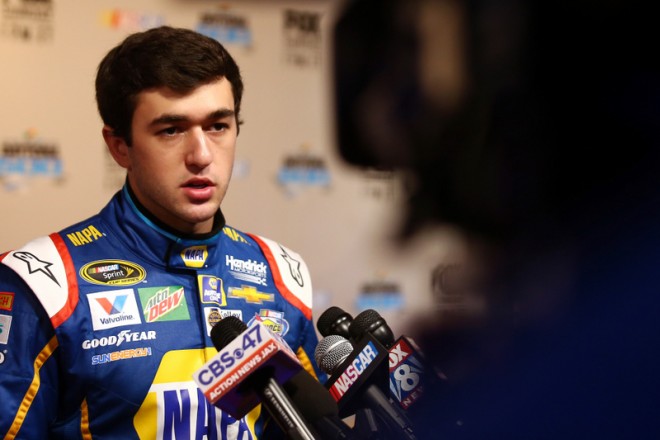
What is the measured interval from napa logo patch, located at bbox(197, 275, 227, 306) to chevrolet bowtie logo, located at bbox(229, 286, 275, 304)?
1.1 inches

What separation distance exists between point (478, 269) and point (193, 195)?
87cm

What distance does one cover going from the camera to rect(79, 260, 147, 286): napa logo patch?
4.03 ft

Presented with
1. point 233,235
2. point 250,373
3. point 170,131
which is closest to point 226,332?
point 250,373

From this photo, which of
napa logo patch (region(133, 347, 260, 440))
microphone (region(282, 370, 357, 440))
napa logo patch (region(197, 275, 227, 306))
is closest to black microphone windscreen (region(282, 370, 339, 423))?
microphone (region(282, 370, 357, 440))

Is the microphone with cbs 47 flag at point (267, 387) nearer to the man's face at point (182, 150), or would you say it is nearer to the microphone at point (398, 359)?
the microphone at point (398, 359)

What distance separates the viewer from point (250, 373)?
780mm

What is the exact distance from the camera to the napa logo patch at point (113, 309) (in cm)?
119

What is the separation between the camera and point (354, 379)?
0.86 metres

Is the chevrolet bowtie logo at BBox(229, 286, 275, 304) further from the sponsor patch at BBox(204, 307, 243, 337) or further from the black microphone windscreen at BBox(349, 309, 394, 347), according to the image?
the black microphone windscreen at BBox(349, 309, 394, 347)

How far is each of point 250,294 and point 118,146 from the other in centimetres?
37

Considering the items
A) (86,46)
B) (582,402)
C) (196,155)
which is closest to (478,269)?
(582,402)

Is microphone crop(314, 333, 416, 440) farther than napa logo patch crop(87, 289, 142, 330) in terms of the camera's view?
No

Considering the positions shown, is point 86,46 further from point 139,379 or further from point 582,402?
point 582,402

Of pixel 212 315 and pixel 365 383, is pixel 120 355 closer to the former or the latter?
pixel 212 315
